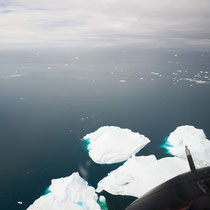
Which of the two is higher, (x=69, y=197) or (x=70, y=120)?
(x=69, y=197)

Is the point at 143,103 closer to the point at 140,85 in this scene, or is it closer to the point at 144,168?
the point at 140,85

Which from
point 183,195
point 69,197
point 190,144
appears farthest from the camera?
point 190,144

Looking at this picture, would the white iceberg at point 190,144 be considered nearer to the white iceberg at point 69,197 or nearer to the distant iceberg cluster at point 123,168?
the distant iceberg cluster at point 123,168

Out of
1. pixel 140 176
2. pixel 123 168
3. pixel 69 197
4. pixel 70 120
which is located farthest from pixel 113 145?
pixel 70 120

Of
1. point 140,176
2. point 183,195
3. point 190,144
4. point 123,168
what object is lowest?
point 190,144

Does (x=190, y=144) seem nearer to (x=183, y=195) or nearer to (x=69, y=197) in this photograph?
(x=69, y=197)

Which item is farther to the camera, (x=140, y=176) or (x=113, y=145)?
(x=113, y=145)

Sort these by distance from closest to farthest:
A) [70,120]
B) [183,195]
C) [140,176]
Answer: [183,195] < [140,176] < [70,120]
